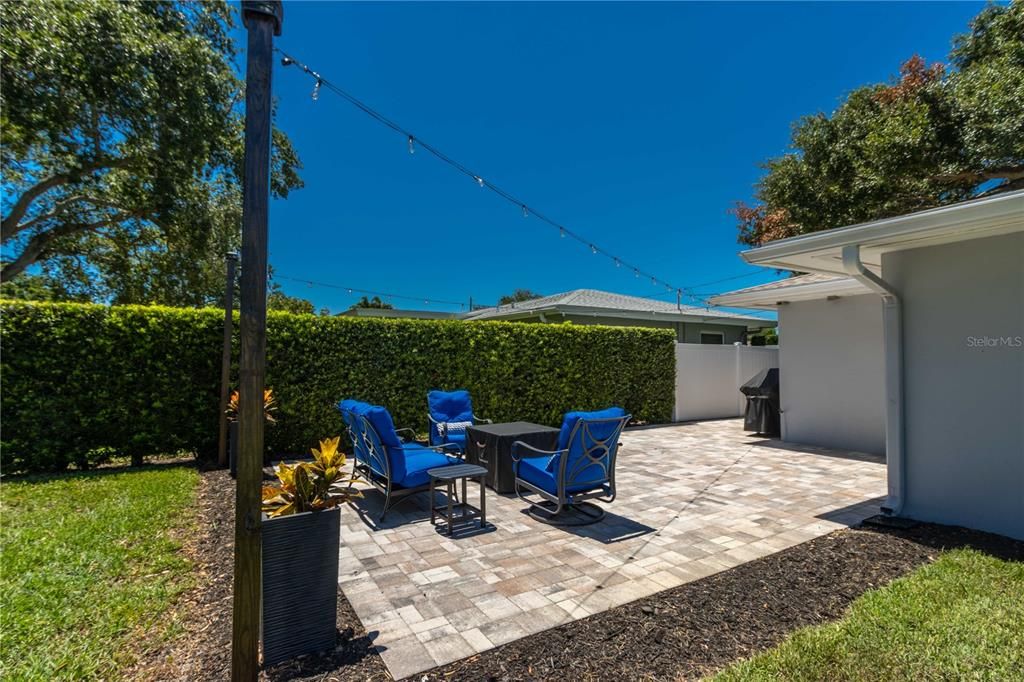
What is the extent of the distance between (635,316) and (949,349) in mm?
10751

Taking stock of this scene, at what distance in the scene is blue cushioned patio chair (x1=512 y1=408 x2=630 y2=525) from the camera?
14.5 ft

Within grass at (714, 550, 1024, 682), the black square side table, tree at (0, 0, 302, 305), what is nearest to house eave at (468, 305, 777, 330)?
tree at (0, 0, 302, 305)

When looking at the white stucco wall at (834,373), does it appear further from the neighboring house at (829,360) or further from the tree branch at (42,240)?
the tree branch at (42,240)

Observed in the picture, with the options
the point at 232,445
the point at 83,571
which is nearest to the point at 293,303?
the point at 232,445

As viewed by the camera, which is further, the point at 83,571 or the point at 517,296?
the point at 517,296

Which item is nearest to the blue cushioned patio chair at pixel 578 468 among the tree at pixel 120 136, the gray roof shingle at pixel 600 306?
the tree at pixel 120 136

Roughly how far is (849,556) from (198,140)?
35.8ft

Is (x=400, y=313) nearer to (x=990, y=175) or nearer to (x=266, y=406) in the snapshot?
(x=266, y=406)

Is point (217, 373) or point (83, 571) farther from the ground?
point (217, 373)

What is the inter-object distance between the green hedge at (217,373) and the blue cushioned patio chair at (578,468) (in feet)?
14.3

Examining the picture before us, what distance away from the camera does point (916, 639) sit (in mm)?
2545

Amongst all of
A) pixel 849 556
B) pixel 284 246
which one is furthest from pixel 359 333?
pixel 284 246

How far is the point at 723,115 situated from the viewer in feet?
40.3

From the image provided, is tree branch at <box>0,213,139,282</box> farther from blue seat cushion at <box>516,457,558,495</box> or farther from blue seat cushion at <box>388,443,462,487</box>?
blue seat cushion at <box>516,457,558,495</box>
